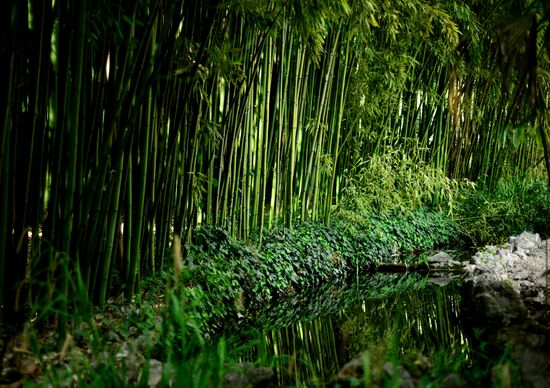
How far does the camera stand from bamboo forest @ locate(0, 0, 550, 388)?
214cm

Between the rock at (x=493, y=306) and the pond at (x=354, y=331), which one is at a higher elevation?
the rock at (x=493, y=306)

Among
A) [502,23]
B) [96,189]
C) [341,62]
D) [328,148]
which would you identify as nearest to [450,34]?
[341,62]

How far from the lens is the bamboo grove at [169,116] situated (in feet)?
7.56

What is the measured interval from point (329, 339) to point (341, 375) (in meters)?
1.39

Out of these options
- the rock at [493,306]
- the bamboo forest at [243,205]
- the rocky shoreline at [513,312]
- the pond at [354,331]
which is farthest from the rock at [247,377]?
the rock at [493,306]

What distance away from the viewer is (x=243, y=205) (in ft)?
13.9

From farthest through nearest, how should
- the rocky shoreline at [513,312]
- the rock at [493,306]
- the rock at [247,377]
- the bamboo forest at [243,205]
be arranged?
the rock at [493,306] < the rocky shoreline at [513,312] < the bamboo forest at [243,205] < the rock at [247,377]

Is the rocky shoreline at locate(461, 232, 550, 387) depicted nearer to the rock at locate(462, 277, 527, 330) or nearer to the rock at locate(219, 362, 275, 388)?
the rock at locate(462, 277, 527, 330)

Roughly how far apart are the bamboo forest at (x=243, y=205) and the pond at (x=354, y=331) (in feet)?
0.07

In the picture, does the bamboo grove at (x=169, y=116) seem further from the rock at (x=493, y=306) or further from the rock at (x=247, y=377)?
the rock at (x=493, y=306)

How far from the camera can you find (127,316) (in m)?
2.71

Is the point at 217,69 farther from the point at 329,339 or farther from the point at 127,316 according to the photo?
the point at 329,339

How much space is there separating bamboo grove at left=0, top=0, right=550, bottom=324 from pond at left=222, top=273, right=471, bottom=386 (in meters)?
0.68

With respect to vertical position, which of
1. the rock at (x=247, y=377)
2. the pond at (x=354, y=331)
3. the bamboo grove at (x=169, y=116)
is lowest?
the pond at (x=354, y=331)
